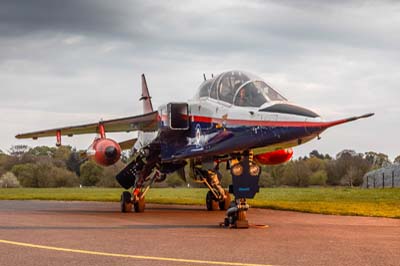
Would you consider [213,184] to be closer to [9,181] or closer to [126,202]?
[126,202]

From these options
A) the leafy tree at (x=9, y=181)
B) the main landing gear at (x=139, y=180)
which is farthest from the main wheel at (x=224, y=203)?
the leafy tree at (x=9, y=181)

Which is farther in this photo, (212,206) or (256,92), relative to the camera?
(212,206)

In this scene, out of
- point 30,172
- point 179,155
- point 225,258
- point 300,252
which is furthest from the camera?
point 30,172

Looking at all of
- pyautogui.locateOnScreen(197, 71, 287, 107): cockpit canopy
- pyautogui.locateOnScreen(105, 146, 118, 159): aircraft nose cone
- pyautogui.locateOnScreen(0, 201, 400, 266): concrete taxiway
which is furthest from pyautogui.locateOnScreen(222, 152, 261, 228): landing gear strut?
pyautogui.locateOnScreen(105, 146, 118, 159): aircraft nose cone

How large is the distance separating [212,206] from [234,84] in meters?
7.42

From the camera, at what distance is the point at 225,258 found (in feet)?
32.5

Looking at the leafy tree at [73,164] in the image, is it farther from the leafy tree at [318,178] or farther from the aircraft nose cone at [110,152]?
the aircraft nose cone at [110,152]

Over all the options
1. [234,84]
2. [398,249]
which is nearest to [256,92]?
[234,84]

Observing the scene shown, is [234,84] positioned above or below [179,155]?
above

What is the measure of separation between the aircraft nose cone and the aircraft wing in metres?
1.65

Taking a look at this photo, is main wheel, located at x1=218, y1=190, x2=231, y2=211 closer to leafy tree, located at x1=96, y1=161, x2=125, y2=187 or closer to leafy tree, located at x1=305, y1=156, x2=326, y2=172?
leafy tree, located at x1=305, y1=156, x2=326, y2=172

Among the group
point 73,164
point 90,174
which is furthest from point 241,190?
point 73,164

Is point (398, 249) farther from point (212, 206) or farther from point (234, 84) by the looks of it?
point (212, 206)

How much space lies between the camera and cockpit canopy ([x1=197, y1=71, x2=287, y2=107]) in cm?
1641
